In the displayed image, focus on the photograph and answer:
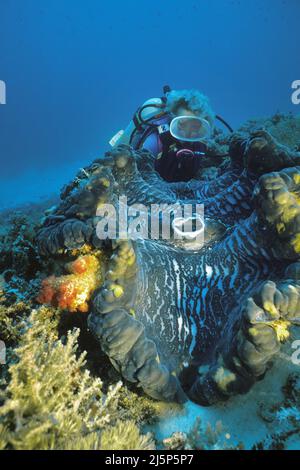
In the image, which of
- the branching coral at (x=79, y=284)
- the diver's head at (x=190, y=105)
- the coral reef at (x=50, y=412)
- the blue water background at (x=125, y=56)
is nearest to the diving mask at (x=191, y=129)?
the diver's head at (x=190, y=105)

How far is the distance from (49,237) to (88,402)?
1.47 meters

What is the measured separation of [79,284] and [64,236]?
0.45 m

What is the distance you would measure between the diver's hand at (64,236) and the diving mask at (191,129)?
2.70 meters

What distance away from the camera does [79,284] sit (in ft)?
8.43

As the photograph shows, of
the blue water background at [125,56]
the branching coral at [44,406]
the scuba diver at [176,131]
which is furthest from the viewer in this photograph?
the blue water background at [125,56]

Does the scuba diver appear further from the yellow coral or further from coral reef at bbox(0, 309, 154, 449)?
coral reef at bbox(0, 309, 154, 449)

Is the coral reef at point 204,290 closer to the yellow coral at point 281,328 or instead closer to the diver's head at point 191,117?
the yellow coral at point 281,328

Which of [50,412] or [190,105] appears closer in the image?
[50,412]

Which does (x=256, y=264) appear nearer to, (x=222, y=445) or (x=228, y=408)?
(x=228, y=408)

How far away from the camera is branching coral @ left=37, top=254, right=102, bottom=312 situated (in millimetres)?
2568

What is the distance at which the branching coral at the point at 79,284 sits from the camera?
257cm

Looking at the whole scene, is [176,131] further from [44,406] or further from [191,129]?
[44,406]

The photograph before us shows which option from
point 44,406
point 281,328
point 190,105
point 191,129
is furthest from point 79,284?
point 190,105

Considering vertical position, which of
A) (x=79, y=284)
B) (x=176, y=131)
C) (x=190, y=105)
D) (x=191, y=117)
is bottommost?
(x=79, y=284)
